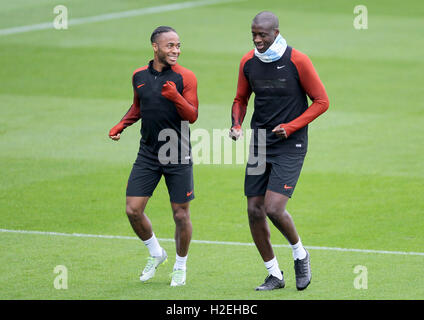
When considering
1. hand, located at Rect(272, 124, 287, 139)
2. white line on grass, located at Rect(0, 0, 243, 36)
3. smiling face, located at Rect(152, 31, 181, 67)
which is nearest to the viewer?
hand, located at Rect(272, 124, 287, 139)

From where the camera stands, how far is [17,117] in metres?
18.7

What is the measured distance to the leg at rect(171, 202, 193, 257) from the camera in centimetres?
935

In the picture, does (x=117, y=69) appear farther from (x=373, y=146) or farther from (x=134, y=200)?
(x=134, y=200)

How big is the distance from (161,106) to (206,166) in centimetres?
649

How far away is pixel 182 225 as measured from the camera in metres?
9.37

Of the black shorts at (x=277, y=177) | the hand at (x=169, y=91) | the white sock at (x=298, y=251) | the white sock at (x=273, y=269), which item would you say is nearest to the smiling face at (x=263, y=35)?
the hand at (x=169, y=91)

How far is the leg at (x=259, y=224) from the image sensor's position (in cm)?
920

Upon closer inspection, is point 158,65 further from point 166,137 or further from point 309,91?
point 309,91

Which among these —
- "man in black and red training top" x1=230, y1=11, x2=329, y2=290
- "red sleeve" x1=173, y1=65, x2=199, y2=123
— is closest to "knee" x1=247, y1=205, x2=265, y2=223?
"man in black and red training top" x1=230, y1=11, x2=329, y2=290

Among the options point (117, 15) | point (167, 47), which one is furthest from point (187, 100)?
point (117, 15)

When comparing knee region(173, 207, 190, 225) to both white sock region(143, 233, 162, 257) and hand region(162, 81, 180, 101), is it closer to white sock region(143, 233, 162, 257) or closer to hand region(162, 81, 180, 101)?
white sock region(143, 233, 162, 257)

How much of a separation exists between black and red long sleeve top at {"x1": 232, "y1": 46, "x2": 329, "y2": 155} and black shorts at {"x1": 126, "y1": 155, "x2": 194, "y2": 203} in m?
0.84

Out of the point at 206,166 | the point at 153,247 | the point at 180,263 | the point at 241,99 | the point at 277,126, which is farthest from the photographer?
the point at 206,166
